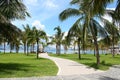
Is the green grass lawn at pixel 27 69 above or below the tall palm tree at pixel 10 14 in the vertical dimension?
below

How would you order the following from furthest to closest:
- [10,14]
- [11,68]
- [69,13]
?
[69,13], [10,14], [11,68]

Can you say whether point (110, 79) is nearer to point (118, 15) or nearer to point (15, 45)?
point (118, 15)

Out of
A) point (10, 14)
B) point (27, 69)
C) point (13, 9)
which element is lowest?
point (27, 69)

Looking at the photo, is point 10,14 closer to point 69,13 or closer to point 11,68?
point 11,68

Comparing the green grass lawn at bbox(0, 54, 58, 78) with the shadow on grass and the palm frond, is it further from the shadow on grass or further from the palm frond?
the palm frond

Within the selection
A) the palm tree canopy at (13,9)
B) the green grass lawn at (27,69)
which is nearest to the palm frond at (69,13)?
the palm tree canopy at (13,9)

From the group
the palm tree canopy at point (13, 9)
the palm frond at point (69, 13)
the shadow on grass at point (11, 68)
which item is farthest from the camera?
the palm frond at point (69, 13)

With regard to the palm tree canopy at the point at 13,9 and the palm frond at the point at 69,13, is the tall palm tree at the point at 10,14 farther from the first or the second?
the palm frond at the point at 69,13

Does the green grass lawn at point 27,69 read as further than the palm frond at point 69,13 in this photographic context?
No

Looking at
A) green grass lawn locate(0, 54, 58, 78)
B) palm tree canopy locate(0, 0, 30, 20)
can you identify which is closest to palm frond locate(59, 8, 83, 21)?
palm tree canopy locate(0, 0, 30, 20)

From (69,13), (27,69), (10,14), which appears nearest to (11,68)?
(27,69)

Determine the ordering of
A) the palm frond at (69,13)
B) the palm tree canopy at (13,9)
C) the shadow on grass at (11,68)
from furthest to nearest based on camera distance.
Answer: the palm frond at (69,13), the palm tree canopy at (13,9), the shadow on grass at (11,68)

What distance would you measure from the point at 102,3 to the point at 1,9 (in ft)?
30.9

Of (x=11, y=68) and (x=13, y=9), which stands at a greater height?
(x=13, y=9)
